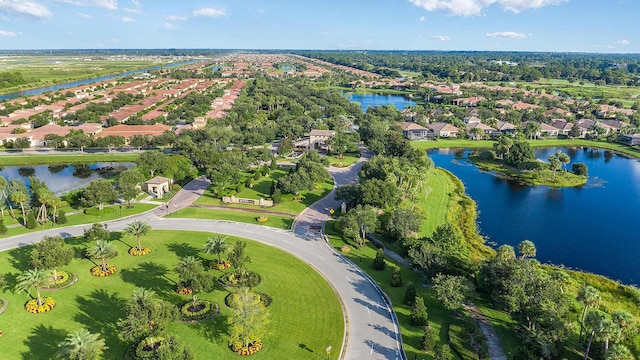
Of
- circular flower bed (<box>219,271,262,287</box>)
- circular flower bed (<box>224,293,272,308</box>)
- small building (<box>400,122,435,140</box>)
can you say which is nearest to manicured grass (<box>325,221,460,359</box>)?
circular flower bed (<box>224,293,272,308</box>)

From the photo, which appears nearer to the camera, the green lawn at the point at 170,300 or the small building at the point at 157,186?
the green lawn at the point at 170,300

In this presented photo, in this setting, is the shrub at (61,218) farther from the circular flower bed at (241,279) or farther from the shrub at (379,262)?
the shrub at (379,262)

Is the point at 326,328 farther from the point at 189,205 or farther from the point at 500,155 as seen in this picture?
the point at 500,155

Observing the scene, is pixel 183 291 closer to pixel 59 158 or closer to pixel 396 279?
pixel 396 279

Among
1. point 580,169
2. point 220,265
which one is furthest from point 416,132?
point 220,265

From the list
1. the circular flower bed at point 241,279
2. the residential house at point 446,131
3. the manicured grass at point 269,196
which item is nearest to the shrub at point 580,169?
the residential house at point 446,131
